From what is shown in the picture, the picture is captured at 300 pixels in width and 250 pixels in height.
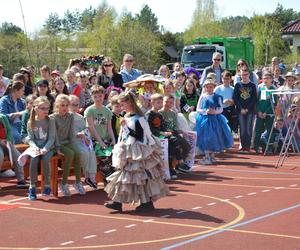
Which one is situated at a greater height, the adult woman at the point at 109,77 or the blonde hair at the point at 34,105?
the adult woman at the point at 109,77

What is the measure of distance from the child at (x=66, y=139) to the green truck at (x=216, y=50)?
79.8ft

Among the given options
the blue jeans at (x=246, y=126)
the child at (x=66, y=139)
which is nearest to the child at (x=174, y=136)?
the child at (x=66, y=139)

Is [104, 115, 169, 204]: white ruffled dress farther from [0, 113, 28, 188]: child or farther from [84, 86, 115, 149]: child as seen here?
[0, 113, 28, 188]: child

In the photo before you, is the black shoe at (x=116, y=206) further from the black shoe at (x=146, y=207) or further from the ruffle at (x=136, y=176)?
the black shoe at (x=146, y=207)

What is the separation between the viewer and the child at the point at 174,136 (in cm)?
1312

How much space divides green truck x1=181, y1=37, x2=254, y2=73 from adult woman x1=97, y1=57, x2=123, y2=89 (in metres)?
20.1

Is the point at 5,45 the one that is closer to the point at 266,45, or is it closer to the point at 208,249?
the point at 266,45

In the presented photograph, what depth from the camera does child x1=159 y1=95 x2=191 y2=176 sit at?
13.1m

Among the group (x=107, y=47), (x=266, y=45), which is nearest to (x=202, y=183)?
(x=107, y=47)

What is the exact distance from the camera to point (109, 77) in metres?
15.3

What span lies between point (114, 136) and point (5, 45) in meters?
37.7

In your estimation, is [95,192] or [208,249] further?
[95,192]

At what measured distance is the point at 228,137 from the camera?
1510 cm

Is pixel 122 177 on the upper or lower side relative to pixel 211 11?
lower
